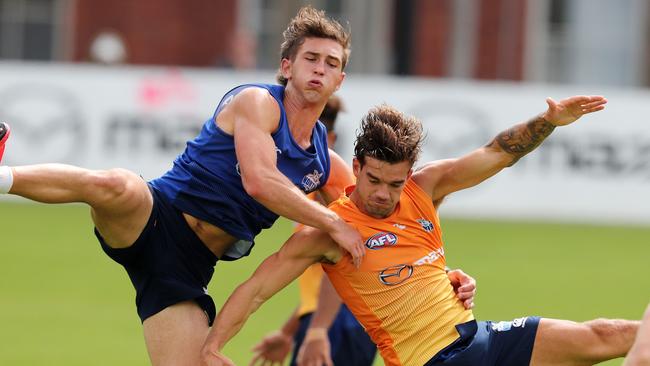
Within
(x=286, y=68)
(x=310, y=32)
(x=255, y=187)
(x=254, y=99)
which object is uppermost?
(x=310, y=32)

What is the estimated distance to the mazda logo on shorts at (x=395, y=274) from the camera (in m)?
6.47

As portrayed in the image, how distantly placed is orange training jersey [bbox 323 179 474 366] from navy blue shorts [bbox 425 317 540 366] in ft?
0.14

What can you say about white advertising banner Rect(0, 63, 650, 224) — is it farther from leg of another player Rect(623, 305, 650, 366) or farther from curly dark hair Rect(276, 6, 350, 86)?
leg of another player Rect(623, 305, 650, 366)

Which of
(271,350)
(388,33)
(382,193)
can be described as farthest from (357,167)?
(388,33)

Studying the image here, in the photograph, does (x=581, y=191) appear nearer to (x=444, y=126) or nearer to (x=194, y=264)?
(x=444, y=126)

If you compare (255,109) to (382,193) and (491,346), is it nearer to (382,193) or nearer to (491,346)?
(382,193)

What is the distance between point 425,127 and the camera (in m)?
17.8

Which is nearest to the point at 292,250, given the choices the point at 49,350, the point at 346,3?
the point at 49,350

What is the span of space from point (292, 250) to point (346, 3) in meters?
20.4

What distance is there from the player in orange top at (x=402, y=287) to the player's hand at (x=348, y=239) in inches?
5.8

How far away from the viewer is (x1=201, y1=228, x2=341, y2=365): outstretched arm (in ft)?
20.6

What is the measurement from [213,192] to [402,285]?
3.65 feet

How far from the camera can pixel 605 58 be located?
88.8ft

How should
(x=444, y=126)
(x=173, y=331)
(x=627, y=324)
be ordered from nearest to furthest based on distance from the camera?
(x=627, y=324)
(x=173, y=331)
(x=444, y=126)
